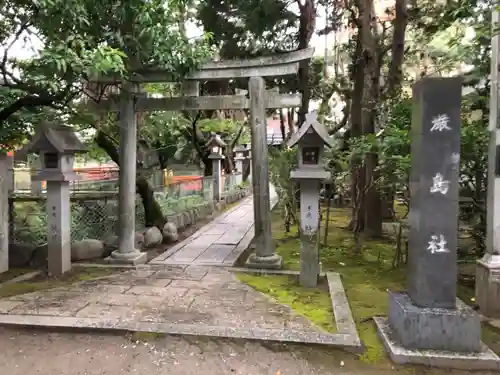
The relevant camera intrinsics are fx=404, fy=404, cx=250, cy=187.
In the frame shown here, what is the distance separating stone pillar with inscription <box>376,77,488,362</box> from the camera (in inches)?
168

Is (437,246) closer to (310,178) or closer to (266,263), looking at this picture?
(310,178)

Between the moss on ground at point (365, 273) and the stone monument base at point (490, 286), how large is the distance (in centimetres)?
37

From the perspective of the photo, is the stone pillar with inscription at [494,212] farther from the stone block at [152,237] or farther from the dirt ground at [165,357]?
the stone block at [152,237]

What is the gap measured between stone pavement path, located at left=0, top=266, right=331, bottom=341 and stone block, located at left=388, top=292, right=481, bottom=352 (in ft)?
2.97

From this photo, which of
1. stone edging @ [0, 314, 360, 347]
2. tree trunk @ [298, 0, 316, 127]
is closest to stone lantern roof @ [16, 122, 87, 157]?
stone edging @ [0, 314, 360, 347]

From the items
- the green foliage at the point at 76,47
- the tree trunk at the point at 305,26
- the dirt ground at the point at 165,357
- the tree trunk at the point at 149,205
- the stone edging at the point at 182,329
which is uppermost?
the tree trunk at the point at 305,26

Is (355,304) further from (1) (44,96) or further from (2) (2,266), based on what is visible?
(2) (2,266)

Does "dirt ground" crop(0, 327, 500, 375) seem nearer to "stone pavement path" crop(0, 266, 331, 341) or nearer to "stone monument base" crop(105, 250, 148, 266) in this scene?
"stone pavement path" crop(0, 266, 331, 341)

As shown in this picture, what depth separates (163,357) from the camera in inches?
168

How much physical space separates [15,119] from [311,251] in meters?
5.61

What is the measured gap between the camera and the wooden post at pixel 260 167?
293 inches

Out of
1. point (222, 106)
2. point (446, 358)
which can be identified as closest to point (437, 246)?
point (446, 358)

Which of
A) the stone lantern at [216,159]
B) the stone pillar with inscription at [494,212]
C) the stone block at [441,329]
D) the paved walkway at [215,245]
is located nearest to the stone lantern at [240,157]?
the stone lantern at [216,159]

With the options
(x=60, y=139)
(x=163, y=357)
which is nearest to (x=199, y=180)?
(x=60, y=139)
